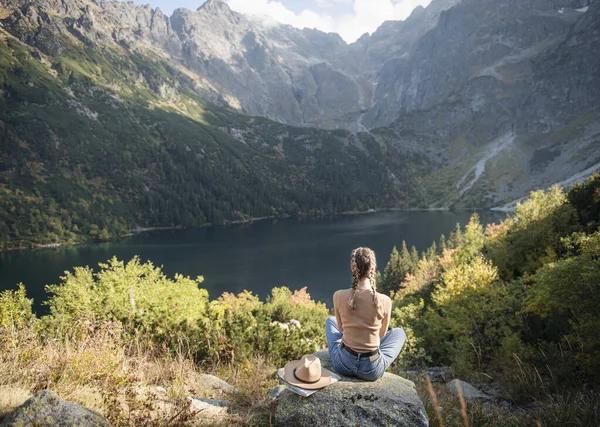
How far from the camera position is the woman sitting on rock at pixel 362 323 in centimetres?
577

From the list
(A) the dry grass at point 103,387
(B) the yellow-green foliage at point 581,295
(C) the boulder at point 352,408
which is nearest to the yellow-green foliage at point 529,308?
(B) the yellow-green foliage at point 581,295

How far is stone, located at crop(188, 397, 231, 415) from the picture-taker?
5.01m

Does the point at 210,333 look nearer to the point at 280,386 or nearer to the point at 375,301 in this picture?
the point at 280,386

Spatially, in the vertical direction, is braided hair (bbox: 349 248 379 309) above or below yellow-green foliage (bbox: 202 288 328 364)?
above

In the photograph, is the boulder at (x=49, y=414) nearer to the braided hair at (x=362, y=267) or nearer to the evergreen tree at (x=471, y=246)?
the braided hair at (x=362, y=267)

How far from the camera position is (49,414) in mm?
3615

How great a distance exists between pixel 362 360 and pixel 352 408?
1020 mm

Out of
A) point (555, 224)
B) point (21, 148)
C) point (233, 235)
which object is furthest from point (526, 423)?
point (21, 148)

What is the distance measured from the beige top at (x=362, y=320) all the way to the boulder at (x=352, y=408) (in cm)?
75

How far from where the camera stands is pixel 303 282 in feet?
283

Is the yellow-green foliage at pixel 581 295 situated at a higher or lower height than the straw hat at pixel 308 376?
lower

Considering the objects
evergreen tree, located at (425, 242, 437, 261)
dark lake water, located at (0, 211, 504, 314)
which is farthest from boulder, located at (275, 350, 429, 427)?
evergreen tree, located at (425, 242, 437, 261)

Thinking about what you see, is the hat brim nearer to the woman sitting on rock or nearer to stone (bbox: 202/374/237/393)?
the woman sitting on rock

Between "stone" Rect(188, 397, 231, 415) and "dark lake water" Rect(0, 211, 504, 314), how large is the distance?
2759 inches
